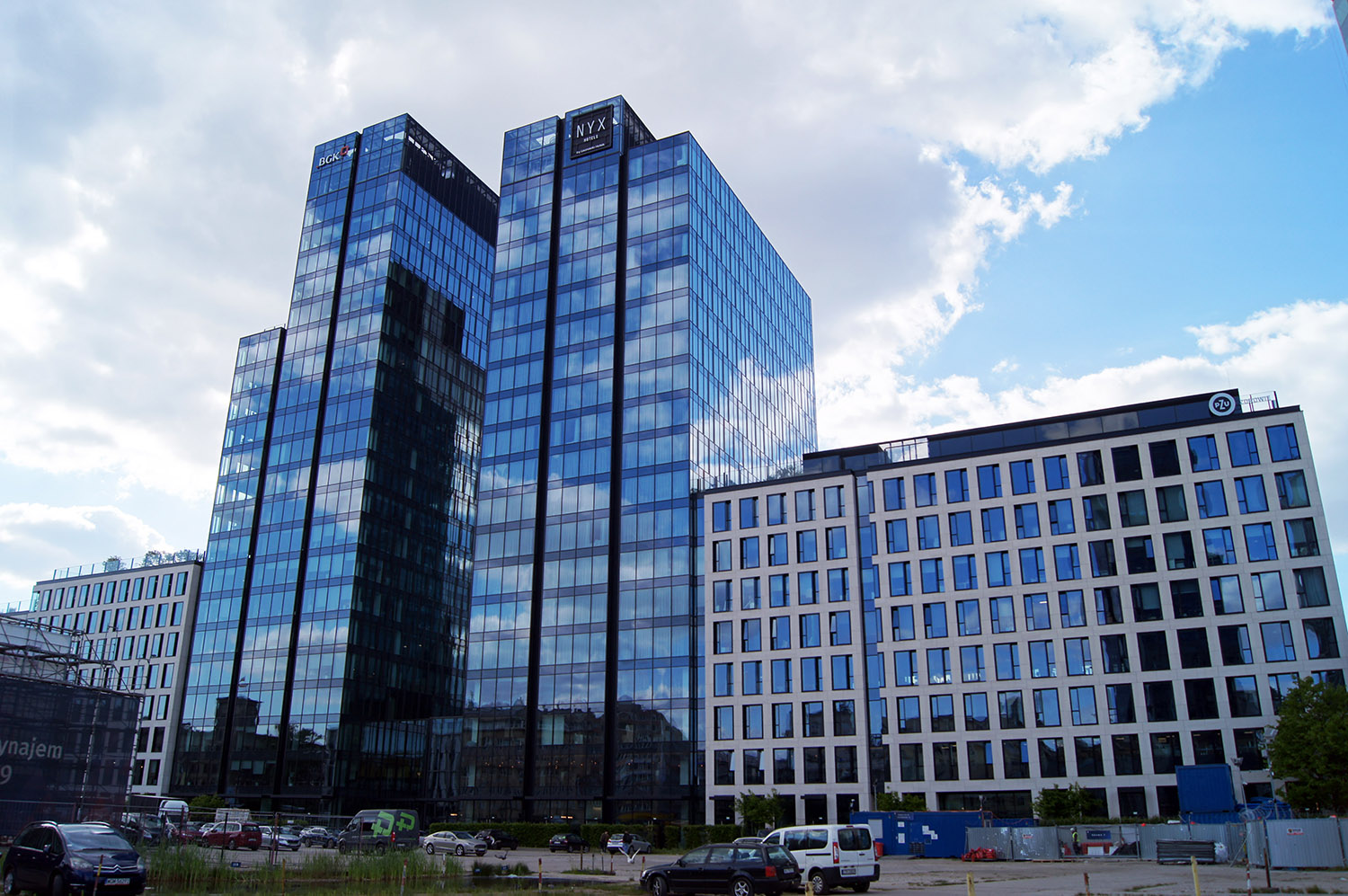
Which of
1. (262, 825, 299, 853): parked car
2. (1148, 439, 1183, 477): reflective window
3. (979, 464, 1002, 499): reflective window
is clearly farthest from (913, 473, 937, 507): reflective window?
(262, 825, 299, 853): parked car

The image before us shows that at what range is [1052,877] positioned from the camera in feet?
125

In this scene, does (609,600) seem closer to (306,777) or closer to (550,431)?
(550,431)

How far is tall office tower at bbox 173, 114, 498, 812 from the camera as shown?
3757 inches

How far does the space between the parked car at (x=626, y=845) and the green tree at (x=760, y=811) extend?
7482 mm

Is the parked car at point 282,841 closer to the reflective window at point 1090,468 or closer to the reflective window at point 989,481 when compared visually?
the reflective window at point 989,481

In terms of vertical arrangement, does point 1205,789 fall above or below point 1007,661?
below

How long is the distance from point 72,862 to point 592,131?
283 ft

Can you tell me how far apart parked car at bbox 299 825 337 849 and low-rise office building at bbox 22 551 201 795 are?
54.3 meters

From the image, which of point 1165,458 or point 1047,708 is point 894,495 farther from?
point 1165,458

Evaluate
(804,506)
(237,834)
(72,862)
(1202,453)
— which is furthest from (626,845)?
(1202,453)

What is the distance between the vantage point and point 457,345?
382ft

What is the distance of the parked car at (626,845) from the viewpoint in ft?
208

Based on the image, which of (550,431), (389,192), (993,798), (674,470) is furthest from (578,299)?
(993,798)

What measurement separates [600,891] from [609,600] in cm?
5435
